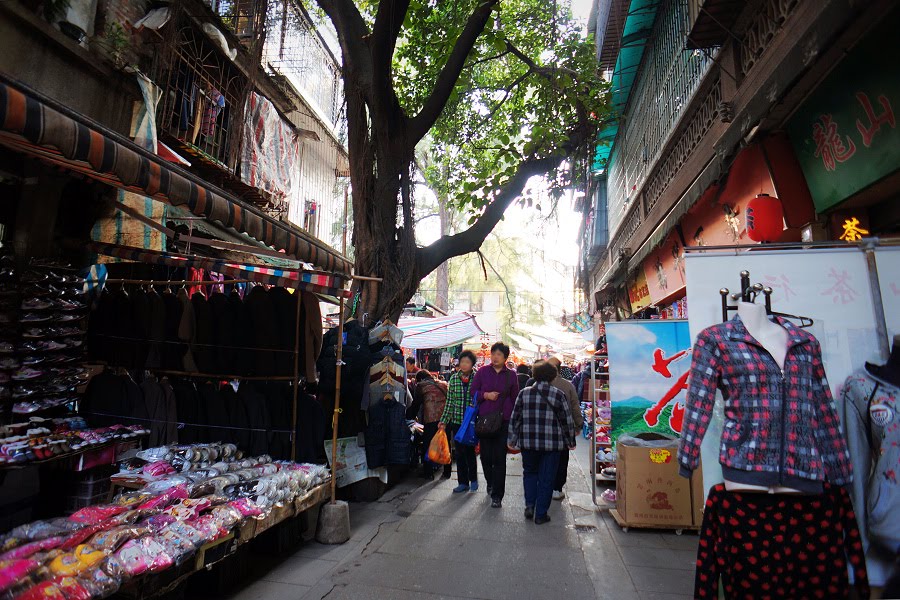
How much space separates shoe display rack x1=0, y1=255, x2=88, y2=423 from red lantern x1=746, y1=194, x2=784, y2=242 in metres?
6.65

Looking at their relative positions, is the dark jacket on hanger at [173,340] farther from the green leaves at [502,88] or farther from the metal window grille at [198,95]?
the green leaves at [502,88]

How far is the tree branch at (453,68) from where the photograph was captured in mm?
6473

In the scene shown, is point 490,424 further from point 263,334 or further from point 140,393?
point 140,393

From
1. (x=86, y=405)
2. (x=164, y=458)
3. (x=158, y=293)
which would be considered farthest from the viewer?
(x=158, y=293)

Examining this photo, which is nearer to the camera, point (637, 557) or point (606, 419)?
point (637, 557)

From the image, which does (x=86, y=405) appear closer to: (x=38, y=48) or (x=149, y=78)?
(x=38, y=48)

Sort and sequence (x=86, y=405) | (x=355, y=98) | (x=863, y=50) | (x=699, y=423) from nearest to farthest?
(x=699, y=423) → (x=863, y=50) → (x=86, y=405) → (x=355, y=98)

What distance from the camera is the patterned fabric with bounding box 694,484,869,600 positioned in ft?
8.30

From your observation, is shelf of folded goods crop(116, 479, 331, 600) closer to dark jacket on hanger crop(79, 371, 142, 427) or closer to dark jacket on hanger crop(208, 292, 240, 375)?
dark jacket on hanger crop(79, 371, 142, 427)

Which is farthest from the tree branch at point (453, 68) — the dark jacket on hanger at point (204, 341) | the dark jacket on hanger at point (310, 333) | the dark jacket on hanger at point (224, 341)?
the dark jacket on hanger at point (204, 341)

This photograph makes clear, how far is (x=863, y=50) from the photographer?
359 centimetres

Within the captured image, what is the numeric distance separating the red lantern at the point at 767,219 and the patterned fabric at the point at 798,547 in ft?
9.18

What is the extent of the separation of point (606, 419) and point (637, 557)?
2.77 meters

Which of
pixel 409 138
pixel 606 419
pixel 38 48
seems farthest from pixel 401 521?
pixel 38 48
